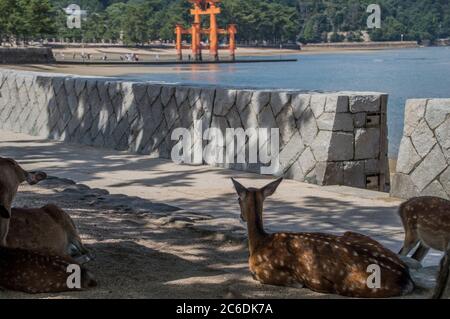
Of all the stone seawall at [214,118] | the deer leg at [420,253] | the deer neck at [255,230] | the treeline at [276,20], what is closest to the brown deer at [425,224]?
the deer leg at [420,253]

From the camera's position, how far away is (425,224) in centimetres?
659

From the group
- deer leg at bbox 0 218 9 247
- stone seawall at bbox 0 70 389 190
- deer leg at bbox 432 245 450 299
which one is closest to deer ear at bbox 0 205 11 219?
deer leg at bbox 0 218 9 247

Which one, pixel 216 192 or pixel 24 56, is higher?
pixel 216 192

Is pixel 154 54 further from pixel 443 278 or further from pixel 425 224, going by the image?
pixel 443 278

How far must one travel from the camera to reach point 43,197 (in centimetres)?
1033

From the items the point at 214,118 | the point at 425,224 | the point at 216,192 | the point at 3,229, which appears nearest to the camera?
the point at 3,229

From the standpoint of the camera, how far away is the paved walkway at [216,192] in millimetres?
8977

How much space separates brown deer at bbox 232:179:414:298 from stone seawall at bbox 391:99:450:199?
154 inches

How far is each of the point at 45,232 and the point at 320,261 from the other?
2059 mm

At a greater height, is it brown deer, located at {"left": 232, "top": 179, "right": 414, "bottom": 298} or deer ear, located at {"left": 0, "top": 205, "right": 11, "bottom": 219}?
deer ear, located at {"left": 0, "top": 205, "right": 11, "bottom": 219}

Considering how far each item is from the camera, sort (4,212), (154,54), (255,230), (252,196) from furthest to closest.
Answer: (154,54), (255,230), (252,196), (4,212)

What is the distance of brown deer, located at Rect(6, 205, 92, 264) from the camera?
6543mm

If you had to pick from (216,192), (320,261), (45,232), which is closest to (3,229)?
(45,232)

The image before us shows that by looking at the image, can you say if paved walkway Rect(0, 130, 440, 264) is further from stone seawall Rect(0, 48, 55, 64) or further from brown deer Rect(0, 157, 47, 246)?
stone seawall Rect(0, 48, 55, 64)
